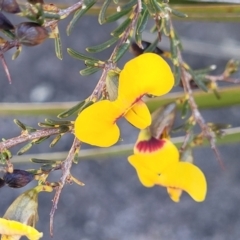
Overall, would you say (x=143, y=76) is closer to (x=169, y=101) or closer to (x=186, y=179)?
(x=186, y=179)

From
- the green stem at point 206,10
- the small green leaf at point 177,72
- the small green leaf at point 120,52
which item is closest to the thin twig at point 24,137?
the small green leaf at point 120,52

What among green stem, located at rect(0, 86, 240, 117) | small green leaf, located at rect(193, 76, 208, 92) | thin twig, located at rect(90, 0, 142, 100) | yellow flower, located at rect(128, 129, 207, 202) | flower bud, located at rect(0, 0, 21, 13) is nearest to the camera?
flower bud, located at rect(0, 0, 21, 13)

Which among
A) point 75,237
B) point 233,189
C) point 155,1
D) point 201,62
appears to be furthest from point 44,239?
point 155,1

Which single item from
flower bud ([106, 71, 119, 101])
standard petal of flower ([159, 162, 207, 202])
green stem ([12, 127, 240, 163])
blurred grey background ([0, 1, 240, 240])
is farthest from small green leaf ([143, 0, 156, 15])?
blurred grey background ([0, 1, 240, 240])

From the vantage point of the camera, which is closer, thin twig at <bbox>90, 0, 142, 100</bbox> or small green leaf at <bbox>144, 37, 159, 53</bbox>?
thin twig at <bbox>90, 0, 142, 100</bbox>

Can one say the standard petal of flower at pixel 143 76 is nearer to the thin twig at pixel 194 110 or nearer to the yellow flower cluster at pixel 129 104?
the yellow flower cluster at pixel 129 104

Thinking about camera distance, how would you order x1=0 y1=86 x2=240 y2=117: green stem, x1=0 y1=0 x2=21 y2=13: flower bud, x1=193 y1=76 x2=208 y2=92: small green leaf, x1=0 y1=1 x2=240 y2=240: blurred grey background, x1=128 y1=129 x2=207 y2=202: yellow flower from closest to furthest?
x1=0 y1=0 x2=21 y2=13: flower bud, x1=128 y1=129 x2=207 y2=202: yellow flower, x1=193 y1=76 x2=208 y2=92: small green leaf, x1=0 y1=86 x2=240 y2=117: green stem, x1=0 y1=1 x2=240 y2=240: blurred grey background

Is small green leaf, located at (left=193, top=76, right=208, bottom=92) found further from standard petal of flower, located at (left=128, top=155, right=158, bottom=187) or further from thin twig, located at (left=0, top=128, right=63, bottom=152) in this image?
thin twig, located at (left=0, top=128, right=63, bottom=152)

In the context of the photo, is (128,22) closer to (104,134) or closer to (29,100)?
(104,134)
